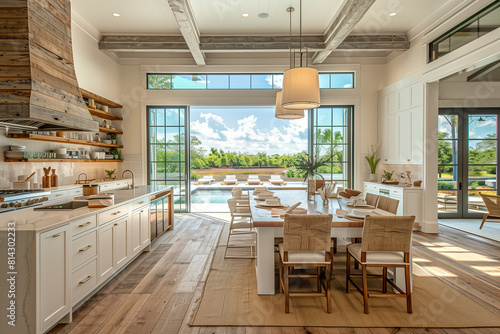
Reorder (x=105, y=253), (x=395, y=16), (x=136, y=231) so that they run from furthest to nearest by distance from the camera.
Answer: (x=395, y=16), (x=136, y=231), (x=105, y=253)

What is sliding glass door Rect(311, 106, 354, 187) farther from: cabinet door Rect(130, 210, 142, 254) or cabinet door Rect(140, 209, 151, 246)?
cabinet door Rect(130, 210, 142, 254)

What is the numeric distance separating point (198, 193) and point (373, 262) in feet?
42.2

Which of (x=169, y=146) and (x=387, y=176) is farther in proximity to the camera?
(x=169, y=146)

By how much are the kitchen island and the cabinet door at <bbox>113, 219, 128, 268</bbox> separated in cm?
2

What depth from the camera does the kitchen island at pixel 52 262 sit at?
6.31 feet

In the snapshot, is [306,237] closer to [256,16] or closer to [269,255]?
[269,255]

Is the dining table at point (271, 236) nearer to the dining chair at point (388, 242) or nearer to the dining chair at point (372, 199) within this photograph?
the dining chair at point (388, 242)

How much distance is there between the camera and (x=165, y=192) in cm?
514

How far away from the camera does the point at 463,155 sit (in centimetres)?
620

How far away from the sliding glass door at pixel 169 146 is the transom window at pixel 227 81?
2.01ft

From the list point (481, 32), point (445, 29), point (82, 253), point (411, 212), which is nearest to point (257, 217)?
point (82, 253)

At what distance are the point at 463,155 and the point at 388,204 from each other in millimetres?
4215

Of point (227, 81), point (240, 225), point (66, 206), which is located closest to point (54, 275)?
point (66, 206)

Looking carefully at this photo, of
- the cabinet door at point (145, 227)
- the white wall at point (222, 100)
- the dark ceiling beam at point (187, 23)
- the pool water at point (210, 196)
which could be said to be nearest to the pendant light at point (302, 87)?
the dark ceiling beam at point (187, 23)
